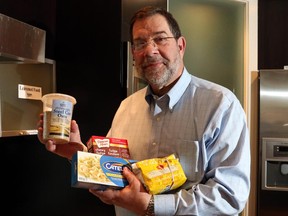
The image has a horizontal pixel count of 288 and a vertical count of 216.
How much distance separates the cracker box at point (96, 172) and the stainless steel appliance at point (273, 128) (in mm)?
1573

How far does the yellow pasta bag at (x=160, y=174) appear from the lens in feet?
3.12

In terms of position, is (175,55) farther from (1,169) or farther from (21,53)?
(1,169)

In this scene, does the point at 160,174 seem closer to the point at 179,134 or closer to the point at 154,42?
the point at 179,134

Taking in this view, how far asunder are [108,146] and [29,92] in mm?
732

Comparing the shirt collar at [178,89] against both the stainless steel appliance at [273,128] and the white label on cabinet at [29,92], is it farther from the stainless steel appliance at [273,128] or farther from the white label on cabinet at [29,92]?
the stainless steel appliance at [273,128]

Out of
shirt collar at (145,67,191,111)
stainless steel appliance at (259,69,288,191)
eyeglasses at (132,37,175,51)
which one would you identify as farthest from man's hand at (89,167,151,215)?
stainless steel appliance at (259,69,288,191)

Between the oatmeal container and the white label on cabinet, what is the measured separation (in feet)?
1.92

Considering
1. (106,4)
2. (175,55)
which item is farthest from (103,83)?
(175,55)

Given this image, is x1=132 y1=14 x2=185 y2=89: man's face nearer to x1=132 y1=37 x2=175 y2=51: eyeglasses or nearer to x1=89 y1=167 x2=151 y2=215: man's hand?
x1=132 y1=37 x2=175 y2=51: eyeglasses

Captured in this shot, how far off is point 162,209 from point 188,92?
40 centimetres

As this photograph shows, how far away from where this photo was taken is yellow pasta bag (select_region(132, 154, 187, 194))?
95cm

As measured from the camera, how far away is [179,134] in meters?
1.11

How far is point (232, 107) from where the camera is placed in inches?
42.4

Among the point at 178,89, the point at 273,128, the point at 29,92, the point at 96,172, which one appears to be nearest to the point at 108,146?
the point at 96,172
